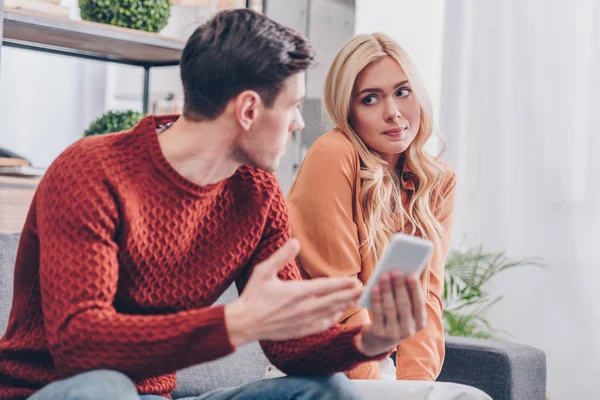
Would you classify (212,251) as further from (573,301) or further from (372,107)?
(573,301)

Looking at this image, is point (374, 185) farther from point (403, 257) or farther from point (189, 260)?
point (403, 257)

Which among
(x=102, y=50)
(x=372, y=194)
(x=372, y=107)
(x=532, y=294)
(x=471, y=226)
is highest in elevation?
(x=102, y=50)

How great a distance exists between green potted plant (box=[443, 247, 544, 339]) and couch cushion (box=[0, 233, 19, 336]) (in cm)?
154

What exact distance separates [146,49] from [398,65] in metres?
0.87

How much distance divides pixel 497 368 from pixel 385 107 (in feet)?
2.27

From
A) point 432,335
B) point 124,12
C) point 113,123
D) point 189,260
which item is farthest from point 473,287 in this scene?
point 189,260

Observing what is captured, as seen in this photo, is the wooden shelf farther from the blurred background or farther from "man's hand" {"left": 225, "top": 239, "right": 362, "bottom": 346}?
"man's hand" {"left": 225, "top": 239, "right": 362, "bottom": 346}

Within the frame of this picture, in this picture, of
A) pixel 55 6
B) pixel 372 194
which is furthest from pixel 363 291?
pixel 55 6

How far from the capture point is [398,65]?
5.91 feet

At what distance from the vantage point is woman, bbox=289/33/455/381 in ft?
5.48

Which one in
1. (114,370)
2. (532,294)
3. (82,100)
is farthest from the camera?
(532,294)

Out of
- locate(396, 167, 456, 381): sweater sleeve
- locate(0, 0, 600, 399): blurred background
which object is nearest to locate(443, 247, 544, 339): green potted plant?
locate(0, 0, 600, 399): blurred background

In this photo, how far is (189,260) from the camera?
1.24 m

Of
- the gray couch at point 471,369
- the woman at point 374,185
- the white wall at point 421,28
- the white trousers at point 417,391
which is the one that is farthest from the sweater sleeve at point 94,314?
the white wall at point 421,28
